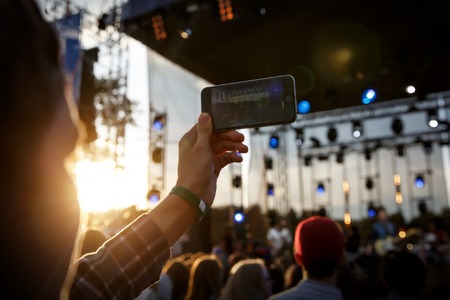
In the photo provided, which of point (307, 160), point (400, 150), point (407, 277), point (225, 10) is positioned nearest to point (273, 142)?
point (307, 160)

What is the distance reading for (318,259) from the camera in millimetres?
2176

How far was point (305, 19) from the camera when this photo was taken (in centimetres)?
929

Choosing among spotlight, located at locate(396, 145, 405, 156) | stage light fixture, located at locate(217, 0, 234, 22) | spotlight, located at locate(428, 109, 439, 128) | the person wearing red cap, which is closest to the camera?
the person wearing red cap

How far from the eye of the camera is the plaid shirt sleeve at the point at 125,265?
2.87 feet

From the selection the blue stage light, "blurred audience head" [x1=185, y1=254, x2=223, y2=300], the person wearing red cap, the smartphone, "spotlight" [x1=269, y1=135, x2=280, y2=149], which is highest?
"spotlight" [x1=269, y1=135, x2=280, y2=149]

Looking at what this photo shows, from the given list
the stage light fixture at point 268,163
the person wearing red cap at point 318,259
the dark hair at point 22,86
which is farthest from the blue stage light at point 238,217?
the dark hair at point 22,86

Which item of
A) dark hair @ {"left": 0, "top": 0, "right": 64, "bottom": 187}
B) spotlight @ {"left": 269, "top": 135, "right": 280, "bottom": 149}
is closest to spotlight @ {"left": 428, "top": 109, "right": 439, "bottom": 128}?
spotlight @ {"left": 269, "top": 135, "right": 280, "bottom": 149}

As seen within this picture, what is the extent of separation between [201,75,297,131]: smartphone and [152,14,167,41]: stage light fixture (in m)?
7.94

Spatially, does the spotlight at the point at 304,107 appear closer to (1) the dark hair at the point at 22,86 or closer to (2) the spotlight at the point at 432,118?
(2) the spotlight at the point at 432,118

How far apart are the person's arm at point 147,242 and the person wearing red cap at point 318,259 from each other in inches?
50.5

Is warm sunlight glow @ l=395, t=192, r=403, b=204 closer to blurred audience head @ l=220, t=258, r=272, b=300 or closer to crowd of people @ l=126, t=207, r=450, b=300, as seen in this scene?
crowd of people @ l=126, t=207, r=450, b=300

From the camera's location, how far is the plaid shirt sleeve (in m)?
0.87

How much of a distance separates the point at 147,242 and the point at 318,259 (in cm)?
146

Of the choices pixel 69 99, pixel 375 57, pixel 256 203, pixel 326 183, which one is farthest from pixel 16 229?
pixel 326 183
